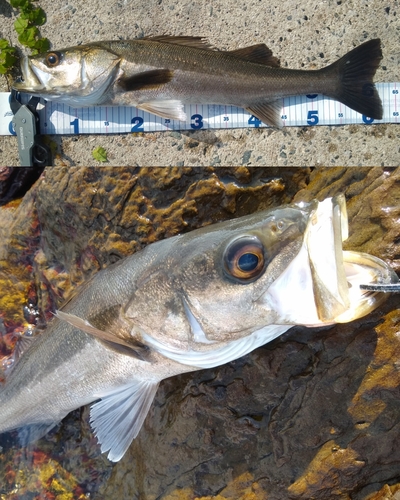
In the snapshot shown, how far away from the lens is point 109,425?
103 inches

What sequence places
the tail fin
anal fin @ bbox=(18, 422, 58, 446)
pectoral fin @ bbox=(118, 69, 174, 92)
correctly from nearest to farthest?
anal fin @ bbox=(18, 422, 58, 446) < the tail fin < pectoral fin @ bbox=(118, 69, 174, 92)

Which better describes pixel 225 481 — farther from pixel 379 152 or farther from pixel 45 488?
pixel 379 152

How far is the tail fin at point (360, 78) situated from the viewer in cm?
321

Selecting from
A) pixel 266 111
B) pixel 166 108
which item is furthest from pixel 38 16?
pixel 266 111

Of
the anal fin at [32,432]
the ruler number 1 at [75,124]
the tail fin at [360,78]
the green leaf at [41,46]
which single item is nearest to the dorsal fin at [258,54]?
the tail fin at [360,78]

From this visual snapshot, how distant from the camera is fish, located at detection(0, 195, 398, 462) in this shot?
1.87 m

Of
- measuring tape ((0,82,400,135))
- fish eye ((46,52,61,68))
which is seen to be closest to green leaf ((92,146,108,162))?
measuring tape ((0,82,400,135))

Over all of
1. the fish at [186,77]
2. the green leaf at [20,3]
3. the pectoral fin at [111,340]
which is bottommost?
the pectoral fin at [111,340]

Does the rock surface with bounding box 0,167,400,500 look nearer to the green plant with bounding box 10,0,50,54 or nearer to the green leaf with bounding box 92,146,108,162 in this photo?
the green leaf with bounding box 92,146,108,162

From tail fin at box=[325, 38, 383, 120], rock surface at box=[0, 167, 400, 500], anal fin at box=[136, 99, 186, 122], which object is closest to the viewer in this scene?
rock surface at box=[0, 167, 400, 500]

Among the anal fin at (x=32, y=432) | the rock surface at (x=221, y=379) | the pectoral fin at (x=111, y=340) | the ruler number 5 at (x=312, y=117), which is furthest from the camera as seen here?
the ruler number 5 at (x=312, y=117)

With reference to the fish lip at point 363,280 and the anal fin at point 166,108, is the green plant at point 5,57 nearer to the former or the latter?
the anal fin at point 166,108

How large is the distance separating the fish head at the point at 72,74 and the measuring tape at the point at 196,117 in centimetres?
31

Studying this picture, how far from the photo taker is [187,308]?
2092mm
